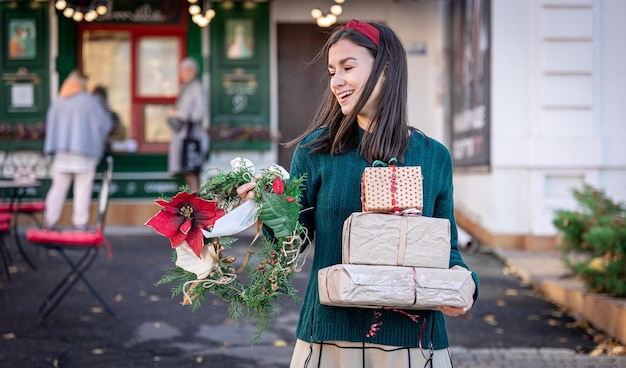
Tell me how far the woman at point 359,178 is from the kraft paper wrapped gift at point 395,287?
0.19 m

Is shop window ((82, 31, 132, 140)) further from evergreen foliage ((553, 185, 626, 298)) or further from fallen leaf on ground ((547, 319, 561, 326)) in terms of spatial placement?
fallen leaf on ground ((547, 319, 561, 326))

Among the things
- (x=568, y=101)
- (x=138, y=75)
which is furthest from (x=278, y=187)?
(x=138, y=75)

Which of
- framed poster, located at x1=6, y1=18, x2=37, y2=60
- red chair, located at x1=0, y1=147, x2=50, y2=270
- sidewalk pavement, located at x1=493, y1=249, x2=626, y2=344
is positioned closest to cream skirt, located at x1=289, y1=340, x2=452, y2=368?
sidewalk pavement, located at x1=493, y1=249, x2=626, y2=344

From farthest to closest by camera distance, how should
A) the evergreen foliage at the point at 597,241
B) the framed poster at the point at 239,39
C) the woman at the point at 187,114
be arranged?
the framed poster at the point at 239,39
the woman at the point at 187,114
the evergreen foliage at the point at 597,241

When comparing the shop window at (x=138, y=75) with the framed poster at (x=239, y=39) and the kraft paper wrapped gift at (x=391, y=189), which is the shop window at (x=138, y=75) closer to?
the framed poster at (x=239, y=39)

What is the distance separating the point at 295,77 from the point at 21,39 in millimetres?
4235

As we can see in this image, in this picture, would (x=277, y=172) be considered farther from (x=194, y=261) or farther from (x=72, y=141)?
(x=72, y=141)

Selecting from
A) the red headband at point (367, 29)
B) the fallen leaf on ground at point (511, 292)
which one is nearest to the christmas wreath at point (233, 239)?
the red headband at point (367, 29)

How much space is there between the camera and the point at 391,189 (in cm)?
245

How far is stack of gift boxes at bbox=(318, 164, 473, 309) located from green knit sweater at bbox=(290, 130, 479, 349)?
17cm

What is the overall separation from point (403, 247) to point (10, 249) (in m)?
9.33

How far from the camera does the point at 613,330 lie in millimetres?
6559

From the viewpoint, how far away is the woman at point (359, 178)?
2.60 m

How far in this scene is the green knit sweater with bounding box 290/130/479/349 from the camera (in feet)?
8.53
